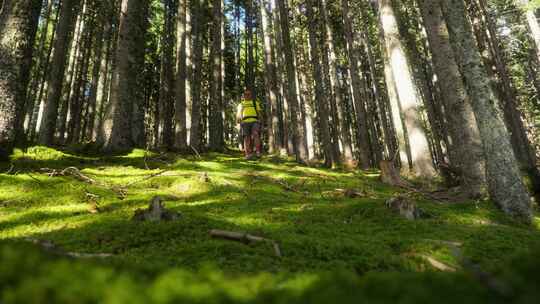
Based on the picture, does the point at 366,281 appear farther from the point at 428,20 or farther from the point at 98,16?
the point at 98,16

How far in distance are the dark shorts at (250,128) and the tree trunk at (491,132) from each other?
6947mm

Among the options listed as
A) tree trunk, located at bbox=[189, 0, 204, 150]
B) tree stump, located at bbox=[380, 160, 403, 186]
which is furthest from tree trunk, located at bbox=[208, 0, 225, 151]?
tree stump, located at bbox=[380, 160, 403, 186]

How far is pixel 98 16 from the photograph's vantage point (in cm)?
2073

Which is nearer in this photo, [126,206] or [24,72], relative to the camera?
[126,206]

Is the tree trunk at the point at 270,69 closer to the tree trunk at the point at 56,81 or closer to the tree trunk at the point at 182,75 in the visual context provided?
the tree trunk at the point at 182,75

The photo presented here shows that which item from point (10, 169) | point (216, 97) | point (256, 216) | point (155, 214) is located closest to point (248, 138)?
point (216, 97)

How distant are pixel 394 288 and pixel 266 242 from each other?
2.02 m

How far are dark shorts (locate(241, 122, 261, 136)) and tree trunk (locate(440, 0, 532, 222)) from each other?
695 centimetres

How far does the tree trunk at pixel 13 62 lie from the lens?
17.5 ft

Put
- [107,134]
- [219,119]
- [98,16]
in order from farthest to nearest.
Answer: [98,16] → [219,119] → [107,134]

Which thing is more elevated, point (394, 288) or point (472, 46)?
point (472, 46)

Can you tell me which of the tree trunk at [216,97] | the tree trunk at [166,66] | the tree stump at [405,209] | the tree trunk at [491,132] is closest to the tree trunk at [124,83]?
the tree stump at [405,209]

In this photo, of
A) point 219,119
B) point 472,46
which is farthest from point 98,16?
point 472,46

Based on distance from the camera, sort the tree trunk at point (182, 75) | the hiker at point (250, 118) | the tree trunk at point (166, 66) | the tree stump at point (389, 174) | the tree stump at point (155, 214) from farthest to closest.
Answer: the tree trunk at point (166, 66) → the tree trunk at point (182, 75) → the hiker at point (250, 118) → the tree stump at point (389, 174) → the tree stump at point (155, 214)
